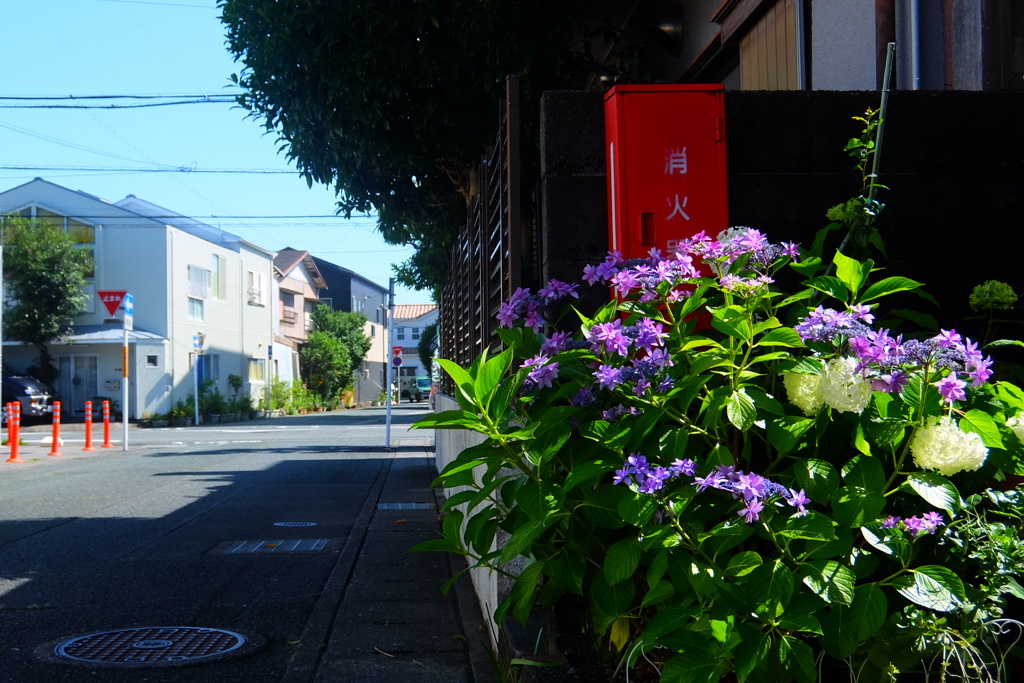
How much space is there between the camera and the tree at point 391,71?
755cm

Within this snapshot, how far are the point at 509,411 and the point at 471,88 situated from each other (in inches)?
244

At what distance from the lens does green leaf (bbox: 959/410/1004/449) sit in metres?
2.06

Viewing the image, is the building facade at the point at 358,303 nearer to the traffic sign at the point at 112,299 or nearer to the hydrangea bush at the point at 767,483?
the traffic sign at the point at 112,299

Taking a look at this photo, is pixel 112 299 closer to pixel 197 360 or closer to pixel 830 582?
pixel 197 360

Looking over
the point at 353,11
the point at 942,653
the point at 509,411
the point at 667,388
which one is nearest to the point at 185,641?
the point at 509,411

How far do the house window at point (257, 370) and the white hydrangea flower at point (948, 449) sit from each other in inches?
1715

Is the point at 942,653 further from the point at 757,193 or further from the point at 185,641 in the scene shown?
the point at 185,641

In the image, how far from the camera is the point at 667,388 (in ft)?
7.18

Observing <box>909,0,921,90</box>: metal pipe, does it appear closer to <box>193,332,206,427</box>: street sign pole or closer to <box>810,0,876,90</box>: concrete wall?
<box>810,0,876,90</box>: concrete wall

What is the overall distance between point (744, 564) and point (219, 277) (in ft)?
133

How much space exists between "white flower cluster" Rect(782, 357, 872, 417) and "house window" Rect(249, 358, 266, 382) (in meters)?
43.4

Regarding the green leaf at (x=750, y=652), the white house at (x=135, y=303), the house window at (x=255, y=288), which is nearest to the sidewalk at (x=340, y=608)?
the green leaf at (x=750, y=652)

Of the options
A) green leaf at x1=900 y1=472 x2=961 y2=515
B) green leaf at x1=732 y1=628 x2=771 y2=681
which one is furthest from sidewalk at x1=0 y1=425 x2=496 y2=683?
green leaf at x1=900 y1=472 x2=961 y2=515

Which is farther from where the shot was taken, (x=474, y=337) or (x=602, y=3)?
(x=602, y=3)
